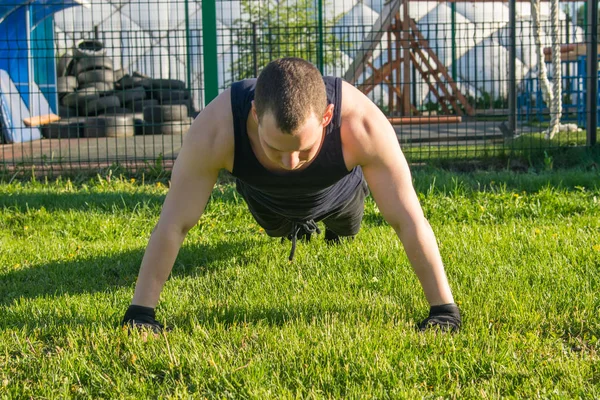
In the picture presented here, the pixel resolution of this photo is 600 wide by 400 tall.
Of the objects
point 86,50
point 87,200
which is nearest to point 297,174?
point 87,200

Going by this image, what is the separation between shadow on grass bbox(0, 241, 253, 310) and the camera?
3.92m

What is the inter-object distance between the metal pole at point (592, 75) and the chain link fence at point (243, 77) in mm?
55

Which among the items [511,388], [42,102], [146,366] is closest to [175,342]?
[146,366]

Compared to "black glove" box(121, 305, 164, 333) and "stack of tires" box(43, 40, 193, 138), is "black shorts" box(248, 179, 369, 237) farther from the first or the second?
"stack of tires" box(43, 40, 193, 138)

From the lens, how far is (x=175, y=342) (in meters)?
2.93

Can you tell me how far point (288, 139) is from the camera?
2.67 m

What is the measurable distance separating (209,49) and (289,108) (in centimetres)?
508

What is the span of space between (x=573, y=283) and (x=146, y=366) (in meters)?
2.18

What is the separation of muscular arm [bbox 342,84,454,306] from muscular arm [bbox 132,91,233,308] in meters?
0.56

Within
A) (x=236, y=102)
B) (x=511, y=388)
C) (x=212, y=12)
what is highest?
(x=212, y=12)

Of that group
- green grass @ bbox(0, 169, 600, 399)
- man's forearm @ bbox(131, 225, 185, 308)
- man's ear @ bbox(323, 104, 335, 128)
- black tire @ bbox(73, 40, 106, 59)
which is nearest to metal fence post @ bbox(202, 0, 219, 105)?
green grass @ bbox(0, 169, 600, 399)

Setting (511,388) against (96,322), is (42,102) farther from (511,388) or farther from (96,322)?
(511,388)

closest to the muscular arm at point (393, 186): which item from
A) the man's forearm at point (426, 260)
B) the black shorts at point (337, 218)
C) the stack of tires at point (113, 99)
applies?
the man's forearm at point (426, 260)

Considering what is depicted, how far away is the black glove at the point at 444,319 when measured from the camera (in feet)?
9.92
